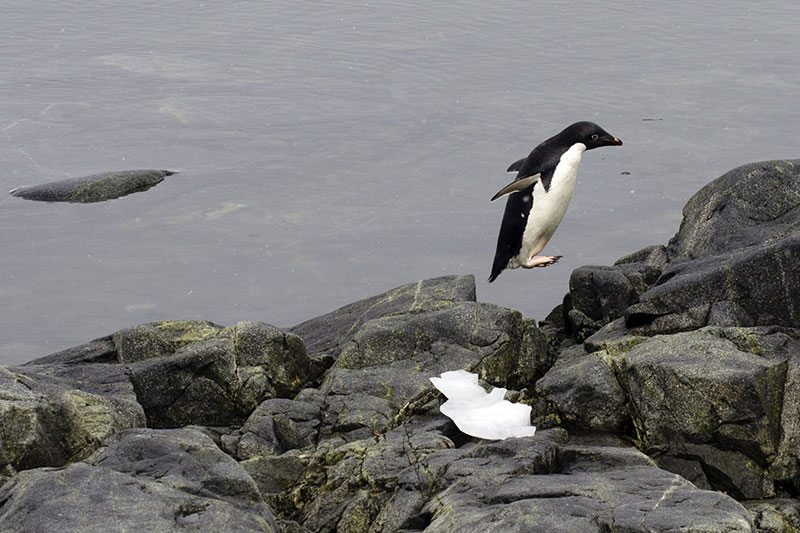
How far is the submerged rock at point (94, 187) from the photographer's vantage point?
20422 millimetres

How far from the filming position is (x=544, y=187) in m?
11.2

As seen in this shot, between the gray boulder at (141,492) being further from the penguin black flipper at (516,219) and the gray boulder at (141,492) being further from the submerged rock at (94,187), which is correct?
the submerged rock at (94,187)

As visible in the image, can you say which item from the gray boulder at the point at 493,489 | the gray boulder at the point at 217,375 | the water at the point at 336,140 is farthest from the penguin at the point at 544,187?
the water at the point at 336,140

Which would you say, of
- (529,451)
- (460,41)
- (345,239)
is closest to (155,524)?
(529,451)

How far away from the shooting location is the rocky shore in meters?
5.06

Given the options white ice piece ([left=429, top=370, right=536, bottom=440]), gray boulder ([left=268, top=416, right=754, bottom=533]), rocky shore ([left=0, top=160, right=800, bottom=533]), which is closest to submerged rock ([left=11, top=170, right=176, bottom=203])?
rocky shore ([left=0, top=160, right=800, bottom=533])

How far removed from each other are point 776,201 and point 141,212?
12.8 metres

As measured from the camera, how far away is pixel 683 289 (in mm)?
8625

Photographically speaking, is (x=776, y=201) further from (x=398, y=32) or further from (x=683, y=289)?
(x=398, y=32)

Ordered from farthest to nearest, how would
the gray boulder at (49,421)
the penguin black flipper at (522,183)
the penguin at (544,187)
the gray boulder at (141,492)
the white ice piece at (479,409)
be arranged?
the penguin at (544,187)
the penguin black flipper at (522,183)
the white ice piece at (479,409)
the gray boulder at (49,421)
the gray boulder at (141,492)

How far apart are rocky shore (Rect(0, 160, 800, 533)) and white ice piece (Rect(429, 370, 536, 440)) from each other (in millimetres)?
112

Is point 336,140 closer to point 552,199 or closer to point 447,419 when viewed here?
point 552,199

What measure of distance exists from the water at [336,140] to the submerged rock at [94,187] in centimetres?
34

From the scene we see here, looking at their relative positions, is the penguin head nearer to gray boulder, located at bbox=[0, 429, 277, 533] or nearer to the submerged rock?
gray boulder, located at bbox=[0, 429, 277, 533]
